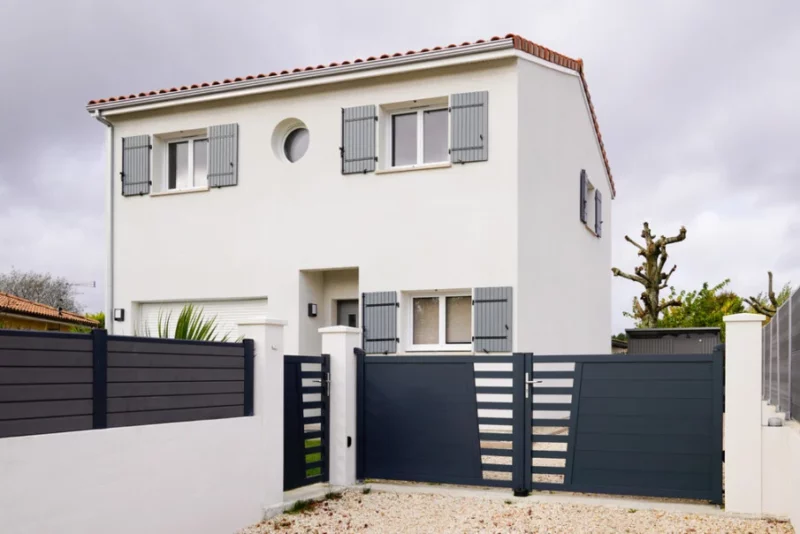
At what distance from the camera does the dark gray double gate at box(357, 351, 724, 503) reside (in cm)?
835

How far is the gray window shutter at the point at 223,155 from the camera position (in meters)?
15.5

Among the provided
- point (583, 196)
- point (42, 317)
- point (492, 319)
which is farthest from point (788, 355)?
point (42, 317)

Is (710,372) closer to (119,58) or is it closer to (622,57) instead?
(622,57)

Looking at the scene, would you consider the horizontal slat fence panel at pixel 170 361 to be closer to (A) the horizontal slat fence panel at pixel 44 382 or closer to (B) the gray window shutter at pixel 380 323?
(A) the horizontal slat fence panel at pixel 44 382

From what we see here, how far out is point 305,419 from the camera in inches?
357

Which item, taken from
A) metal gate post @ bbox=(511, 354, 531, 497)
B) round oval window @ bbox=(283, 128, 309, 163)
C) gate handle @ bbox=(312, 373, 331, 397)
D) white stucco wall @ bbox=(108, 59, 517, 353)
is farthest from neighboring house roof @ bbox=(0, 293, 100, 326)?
metal gate post @ bbox=(511, 354, 531, 497)

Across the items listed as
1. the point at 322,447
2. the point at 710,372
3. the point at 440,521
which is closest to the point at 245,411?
the point at 322,447

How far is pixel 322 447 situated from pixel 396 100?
6.91 meters

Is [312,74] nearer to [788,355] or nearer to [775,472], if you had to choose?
[788,355]

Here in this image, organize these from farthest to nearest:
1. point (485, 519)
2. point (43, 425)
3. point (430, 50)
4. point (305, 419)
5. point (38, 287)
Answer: point (38, 287) < point (430, 50) < point (305, 419) < point (485, 519) < point (43, 425)

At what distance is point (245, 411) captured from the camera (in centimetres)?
809

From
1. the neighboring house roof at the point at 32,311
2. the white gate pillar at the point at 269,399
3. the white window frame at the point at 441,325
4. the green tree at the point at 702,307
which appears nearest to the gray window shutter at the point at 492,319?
the white window frame at the point at 441,325

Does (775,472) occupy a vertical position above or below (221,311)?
below

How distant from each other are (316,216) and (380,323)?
2.34 metres
